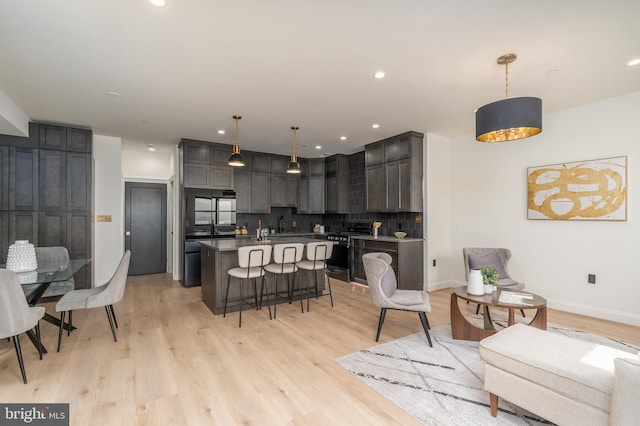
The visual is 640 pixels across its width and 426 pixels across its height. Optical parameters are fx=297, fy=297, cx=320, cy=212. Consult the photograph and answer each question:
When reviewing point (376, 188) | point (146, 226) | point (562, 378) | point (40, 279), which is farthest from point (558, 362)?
point (146, 226)

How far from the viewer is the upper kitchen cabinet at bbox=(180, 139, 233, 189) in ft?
18.6

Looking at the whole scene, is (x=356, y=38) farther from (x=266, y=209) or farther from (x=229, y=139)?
(x=266, y=209)

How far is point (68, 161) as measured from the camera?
4844 millimetres

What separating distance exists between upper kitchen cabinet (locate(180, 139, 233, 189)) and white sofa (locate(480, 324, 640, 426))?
5.29 meters

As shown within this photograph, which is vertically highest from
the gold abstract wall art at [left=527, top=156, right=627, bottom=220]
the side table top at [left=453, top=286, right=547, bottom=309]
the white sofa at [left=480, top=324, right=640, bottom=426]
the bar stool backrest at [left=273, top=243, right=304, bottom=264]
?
the gold abstract wall art at [left=527, top=156, right=627, bottom=220]

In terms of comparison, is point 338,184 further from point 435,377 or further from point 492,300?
point 435,377

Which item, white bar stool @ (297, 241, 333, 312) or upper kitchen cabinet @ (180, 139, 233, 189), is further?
upper kitchen cabinet @ (180, 139, 233, 189)

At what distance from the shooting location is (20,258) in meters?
3.00

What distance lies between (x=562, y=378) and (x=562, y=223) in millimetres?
3325

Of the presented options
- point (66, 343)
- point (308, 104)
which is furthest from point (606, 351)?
point (66, 343)

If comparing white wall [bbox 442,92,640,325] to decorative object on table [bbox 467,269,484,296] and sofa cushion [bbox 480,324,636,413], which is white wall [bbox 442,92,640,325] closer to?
decorative object on table [bbox 467,269,484,296]

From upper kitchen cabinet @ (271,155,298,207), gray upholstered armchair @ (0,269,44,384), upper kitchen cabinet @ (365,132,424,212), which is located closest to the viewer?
gray upholstered armchair @ (0,269,44,384)

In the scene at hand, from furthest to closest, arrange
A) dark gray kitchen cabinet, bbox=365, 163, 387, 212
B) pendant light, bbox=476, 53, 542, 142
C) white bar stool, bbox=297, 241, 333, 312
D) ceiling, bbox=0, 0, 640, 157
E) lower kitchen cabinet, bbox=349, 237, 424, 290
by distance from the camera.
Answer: dark gray kitchen cabinet, bbox=365, 163, 387, 212, lower kitchen cabinet, bbox=349, 237, 424, 290, white bar stool, bbox=297, 241, 333, 312, pendant light, bbox=476, 53, 542, 142, ceiling, bbox=0, 0, 640, 157

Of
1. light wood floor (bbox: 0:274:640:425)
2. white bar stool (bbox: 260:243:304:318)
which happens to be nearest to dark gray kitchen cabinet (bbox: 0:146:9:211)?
light wood floor (bbox: 0:274:640:425)
